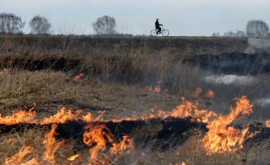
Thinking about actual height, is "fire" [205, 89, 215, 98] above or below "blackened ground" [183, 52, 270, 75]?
below

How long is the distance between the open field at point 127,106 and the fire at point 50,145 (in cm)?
2

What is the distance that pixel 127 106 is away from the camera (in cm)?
779

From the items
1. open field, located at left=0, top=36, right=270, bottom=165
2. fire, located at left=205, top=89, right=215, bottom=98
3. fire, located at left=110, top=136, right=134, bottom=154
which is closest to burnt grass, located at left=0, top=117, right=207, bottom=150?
open field, located at left=0, top=36, right=270, bottom=165

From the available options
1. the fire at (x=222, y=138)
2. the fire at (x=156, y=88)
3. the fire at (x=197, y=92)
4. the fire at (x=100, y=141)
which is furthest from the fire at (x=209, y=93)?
the fire at (x=222, y=138)

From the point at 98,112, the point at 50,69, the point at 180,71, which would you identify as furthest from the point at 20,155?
the point at 180,71

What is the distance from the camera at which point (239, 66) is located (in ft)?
39.8

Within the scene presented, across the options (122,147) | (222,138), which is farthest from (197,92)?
(122,147)

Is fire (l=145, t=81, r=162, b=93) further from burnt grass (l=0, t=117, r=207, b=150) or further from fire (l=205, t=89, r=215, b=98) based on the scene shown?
burnt grass (l=0, t=117, r=207, b=150)

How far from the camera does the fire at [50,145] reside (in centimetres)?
410

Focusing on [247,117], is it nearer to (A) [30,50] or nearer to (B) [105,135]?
A: (B) [105,135]

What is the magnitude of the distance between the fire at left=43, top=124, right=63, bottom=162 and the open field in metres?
0.02

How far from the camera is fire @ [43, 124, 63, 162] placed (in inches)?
161

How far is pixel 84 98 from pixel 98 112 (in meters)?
0.85

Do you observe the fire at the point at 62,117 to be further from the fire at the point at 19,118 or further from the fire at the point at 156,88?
the fire at the point at 156,88
